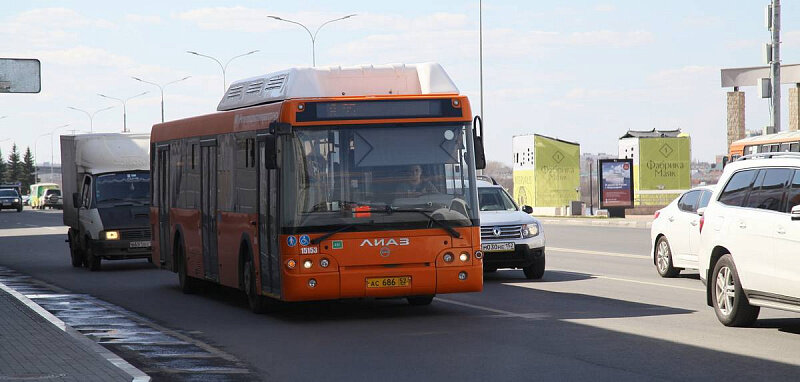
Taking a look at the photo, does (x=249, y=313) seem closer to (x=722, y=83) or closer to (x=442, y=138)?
(x=442, y=138)

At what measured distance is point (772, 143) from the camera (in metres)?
38.8

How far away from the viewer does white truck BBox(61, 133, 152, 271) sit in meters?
26.7

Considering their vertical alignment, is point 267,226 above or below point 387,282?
above

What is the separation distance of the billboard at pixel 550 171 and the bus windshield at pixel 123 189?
41.3m

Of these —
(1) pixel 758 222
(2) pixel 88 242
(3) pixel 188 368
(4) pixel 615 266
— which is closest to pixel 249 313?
(3) pixel 188 368

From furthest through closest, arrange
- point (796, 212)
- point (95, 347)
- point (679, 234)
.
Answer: point (679, 234)
point (95, 347)
point (796, 212)

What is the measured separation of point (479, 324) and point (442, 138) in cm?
210

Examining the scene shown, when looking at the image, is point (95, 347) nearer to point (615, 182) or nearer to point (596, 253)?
point (596, 253)

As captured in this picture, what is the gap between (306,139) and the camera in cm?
1469

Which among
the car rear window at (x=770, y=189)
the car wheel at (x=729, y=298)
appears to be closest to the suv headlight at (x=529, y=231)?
the car wheel at (x=729, y=298)

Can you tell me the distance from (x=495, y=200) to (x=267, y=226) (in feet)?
24.4

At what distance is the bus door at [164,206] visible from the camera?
69.4ft

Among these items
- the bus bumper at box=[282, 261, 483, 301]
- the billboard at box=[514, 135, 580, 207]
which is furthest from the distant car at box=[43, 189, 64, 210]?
the bus bumper at box=[282, 261, 483, 301]

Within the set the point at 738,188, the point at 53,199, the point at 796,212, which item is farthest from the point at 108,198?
the point at 53,199
